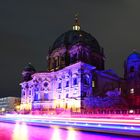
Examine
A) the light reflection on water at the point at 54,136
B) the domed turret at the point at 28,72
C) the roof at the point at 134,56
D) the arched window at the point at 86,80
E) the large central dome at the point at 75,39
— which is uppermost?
the large central dome at the point at 75,39

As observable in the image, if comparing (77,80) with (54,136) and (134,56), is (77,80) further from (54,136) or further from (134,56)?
(54,136)

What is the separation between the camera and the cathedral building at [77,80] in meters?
62.2

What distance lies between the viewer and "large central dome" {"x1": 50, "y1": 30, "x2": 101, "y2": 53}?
2998 inches

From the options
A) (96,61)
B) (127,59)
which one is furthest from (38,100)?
(127,59)

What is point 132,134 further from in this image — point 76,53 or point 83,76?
point 76,53

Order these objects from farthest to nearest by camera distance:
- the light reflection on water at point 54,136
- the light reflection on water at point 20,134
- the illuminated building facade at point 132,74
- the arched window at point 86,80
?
the illuminated building facade at point 132,74 → the arched window at point 86,80 → the light reflection on water at point 54,136 → the light reflection on water at point 20,134

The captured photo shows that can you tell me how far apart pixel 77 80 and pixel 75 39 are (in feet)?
56.7

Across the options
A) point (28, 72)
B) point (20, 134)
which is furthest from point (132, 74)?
point (20, 134)

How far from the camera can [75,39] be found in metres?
77.2

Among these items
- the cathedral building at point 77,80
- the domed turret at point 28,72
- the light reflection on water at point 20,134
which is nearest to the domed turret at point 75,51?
the cathedral building at point 77,80

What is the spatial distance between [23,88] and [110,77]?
28.0 m

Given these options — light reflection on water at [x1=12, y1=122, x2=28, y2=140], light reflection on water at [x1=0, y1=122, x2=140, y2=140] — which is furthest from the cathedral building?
light reflection on water at [x1=0, y1=122, x2=140, y2=140]

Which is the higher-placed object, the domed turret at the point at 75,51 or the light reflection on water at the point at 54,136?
the domed turret at the point at 75,51

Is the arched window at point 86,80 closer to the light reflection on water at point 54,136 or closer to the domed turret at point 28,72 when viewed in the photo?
the domed turret at point 28,72
